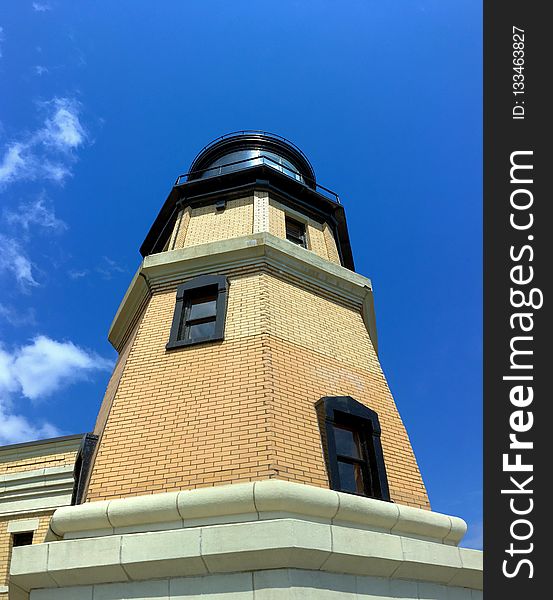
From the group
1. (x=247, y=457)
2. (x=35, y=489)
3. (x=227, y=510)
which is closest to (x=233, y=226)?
(x=247, y=457)

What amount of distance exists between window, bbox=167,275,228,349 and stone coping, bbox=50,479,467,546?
10.1 feet

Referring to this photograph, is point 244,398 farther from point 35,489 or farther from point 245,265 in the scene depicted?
point 35,489

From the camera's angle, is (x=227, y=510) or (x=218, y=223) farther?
(x=218, y=223)

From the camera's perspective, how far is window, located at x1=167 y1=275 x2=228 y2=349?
9.05 meters

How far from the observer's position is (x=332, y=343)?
951cm

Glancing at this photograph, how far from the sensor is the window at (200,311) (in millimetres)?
9047

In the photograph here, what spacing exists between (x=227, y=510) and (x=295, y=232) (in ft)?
27.2

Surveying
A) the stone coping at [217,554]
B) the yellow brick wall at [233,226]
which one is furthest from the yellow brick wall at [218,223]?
the stone coping at [217,554]

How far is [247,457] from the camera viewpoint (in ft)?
22.6

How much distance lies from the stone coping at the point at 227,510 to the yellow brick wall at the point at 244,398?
1.79 ft

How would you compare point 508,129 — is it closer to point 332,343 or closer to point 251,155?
point 332,343

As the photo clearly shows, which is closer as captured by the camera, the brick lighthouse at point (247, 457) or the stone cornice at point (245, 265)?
the brick lighthouse at point (247, 457)

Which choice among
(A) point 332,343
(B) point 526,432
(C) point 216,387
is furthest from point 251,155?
(B) point 526,432

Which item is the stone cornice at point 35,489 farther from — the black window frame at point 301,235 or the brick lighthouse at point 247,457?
the black window frame at point 301,235
